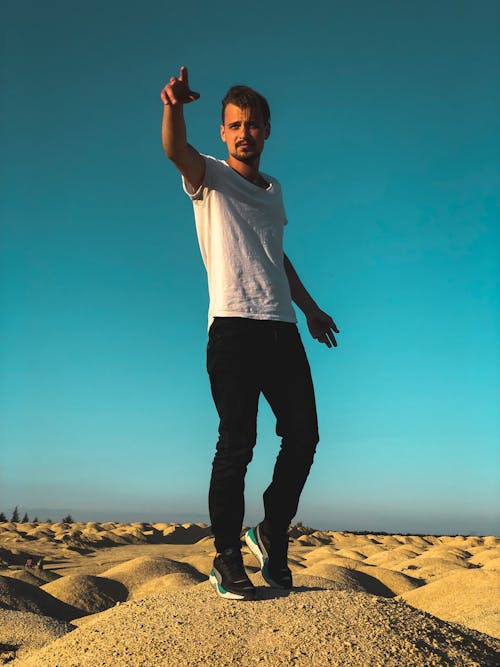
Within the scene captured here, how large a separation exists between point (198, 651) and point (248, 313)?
136cm

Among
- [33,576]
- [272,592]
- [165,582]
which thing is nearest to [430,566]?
[165,582]

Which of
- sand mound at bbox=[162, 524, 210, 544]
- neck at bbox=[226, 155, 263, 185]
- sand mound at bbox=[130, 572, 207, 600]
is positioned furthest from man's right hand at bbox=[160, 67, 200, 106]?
sand mound at bbox=[162, 524, 210, 544]

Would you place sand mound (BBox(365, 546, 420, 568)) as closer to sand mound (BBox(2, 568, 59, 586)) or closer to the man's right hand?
sand mound (BBox(2, 568, 59, 586))

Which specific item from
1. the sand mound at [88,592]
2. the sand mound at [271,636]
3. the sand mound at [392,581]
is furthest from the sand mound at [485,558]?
the sand mound at [271,636]

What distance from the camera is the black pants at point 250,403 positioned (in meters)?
2.60

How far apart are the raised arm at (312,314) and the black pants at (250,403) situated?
472 mm

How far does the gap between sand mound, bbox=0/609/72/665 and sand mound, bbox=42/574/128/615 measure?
308 cm

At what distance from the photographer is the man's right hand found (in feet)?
8.06

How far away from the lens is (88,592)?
852cm

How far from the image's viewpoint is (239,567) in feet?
8.96

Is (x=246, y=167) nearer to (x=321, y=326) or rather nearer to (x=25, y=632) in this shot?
(x=321, y=326)

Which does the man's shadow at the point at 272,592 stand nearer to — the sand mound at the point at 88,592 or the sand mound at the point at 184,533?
the sand mound at the point at 88,592

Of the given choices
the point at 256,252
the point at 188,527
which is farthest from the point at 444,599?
the point at 188,527

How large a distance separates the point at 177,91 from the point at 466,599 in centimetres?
592
